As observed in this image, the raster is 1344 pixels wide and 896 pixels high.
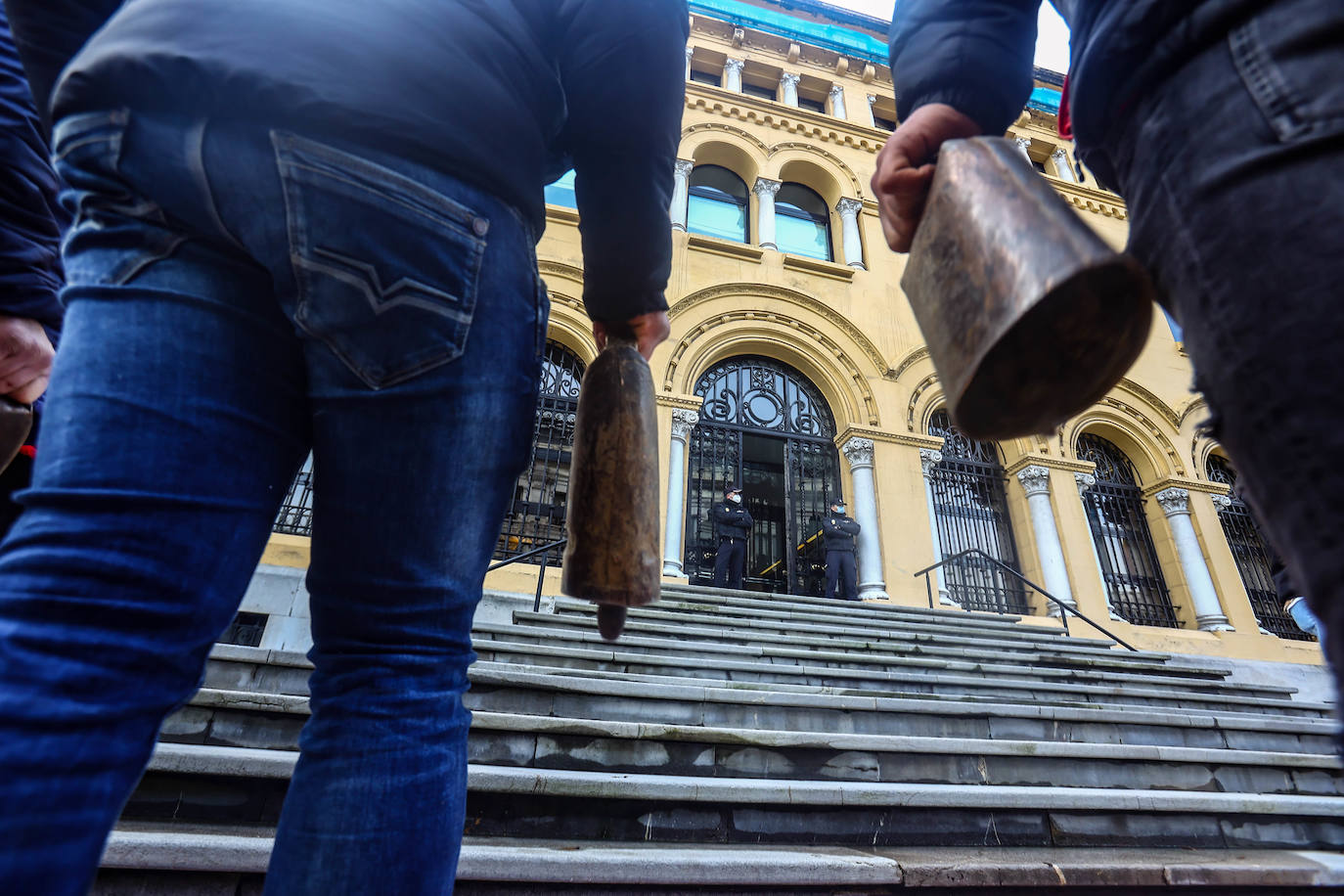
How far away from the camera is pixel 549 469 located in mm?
8758

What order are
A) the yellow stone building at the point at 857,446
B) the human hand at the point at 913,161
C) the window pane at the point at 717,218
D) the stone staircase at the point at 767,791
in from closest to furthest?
the human hand at the point at 913,161 < the stone staircase at the point at 767,791 < the yellow stone building at the point at 857,446 < the window pane at the point at 717,218

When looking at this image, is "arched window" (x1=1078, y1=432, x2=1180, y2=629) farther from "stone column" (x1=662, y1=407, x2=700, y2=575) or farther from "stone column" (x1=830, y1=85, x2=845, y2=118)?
"stone column" (x1=830, y1=85, x2=845, y2=118)

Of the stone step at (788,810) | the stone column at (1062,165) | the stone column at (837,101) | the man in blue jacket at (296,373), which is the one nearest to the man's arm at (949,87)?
the man in blue jacket at (296,373)

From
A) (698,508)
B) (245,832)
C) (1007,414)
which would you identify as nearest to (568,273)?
(698,508)

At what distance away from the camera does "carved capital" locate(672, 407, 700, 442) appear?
344 inches

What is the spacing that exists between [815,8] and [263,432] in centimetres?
1601

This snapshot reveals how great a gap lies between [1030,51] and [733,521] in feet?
23.1

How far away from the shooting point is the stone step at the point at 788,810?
1.82 metres

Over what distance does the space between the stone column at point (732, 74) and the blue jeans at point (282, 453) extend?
1276 centimetres

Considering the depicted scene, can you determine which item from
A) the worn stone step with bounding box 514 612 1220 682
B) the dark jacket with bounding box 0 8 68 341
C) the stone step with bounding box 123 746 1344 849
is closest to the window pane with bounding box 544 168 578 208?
the worn stone step with bounding box 514 612 1220 682

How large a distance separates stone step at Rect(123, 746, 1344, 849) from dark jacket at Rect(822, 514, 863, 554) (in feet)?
19.1

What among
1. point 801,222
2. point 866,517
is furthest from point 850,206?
point 866,517

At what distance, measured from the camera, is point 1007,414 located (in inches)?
31.7

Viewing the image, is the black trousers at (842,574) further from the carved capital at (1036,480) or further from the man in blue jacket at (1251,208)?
the man in blue jacket at (1251,208)
